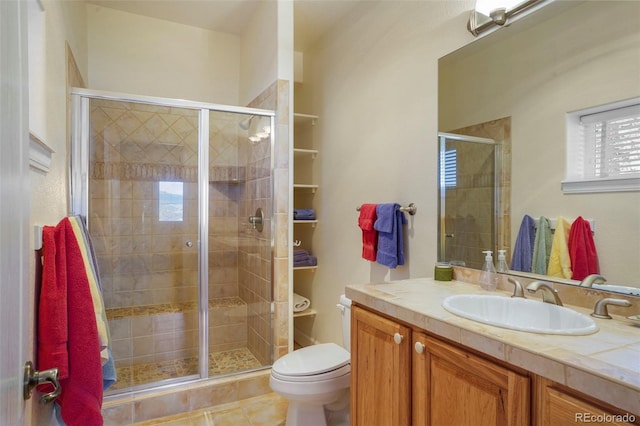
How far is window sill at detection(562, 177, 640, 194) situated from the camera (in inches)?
44.9

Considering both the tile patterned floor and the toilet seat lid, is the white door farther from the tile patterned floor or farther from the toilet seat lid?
the tile patterned floor

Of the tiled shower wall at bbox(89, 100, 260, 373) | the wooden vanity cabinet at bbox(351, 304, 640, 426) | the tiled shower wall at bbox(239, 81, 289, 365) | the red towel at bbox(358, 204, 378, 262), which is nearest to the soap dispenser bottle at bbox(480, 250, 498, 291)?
the wooden vanity cabinet at bbox(351, 304, 640, 426)

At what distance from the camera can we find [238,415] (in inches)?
86.7

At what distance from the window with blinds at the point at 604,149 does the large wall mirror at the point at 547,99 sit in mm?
27

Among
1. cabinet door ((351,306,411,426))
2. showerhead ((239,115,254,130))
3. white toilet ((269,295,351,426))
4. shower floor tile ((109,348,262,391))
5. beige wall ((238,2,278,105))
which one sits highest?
beige wall ((238,2,278,105))

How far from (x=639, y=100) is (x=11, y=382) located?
1.74 metres

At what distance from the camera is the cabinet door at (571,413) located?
706 millimetres

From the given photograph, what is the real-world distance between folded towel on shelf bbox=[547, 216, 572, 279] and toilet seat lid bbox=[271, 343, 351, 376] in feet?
3.65

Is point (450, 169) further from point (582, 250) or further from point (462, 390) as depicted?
point (462, 390)

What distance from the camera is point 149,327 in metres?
2.62

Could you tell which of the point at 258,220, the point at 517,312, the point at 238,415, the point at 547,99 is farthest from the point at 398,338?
the point at 258,220

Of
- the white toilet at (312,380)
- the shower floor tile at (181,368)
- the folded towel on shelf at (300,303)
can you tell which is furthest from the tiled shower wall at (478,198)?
the shower floor tile at (181,368)

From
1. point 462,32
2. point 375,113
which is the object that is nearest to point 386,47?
point 375,113

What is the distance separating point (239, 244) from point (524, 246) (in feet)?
6.37
